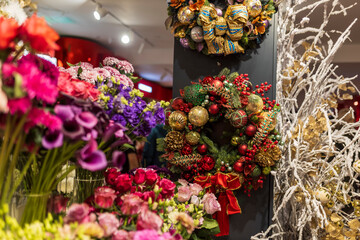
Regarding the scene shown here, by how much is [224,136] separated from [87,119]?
934 millimetres

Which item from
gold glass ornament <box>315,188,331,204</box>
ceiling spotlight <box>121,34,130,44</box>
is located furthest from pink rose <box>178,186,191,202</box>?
ceiling spotlight <box>121,34,130,44</box>

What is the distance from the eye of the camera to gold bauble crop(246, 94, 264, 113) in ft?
4.49

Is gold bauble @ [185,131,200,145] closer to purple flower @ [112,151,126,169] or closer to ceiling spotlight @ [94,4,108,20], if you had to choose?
purple flower @ [112,151,126,169]

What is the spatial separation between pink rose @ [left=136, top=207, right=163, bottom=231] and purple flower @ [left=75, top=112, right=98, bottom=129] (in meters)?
0.25

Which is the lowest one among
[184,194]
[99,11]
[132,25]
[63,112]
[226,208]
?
[226,208]

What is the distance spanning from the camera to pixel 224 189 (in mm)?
1429

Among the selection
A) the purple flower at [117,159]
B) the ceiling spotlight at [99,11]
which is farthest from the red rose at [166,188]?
the ceiling spotlight at [99,11]

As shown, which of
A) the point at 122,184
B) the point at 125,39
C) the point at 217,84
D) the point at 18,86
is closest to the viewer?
the point at 18,86

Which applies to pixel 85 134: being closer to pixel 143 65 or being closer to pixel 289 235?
pixel 289 235

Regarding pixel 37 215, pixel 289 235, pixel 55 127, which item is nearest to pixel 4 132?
pixel 55 127

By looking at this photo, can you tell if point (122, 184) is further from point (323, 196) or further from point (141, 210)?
point (323, 196)

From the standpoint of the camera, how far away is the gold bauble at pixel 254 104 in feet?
4.49

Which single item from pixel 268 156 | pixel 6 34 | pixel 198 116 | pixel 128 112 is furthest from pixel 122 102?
pixel 268 156

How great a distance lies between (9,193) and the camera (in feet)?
2.31
